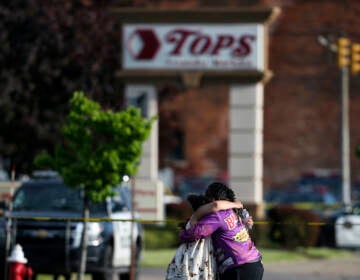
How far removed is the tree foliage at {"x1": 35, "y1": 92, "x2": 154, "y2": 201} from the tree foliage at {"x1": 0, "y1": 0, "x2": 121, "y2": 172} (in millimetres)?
16410

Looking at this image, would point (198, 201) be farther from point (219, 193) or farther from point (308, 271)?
point (308, 271)

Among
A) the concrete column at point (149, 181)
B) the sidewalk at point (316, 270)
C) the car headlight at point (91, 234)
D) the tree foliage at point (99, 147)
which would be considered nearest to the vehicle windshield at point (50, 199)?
the car headlight at point (91, 234)

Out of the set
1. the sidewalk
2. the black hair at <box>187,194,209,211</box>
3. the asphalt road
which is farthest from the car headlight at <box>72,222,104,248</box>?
the black hair at <box>187,194,209,211</box>

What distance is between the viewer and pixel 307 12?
191 ft

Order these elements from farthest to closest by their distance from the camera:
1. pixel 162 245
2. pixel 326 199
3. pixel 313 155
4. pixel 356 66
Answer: pixel 313 155, pixel 326 199, pixel 356 66, pixel 162 245

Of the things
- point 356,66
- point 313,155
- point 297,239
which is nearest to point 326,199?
point 356,66

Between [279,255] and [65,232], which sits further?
[279,255]

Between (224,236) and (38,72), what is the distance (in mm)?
24896

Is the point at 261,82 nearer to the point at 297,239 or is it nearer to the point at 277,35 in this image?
the point at 297,239

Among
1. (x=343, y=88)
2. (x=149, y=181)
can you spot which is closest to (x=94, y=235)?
(x=149, y=181)

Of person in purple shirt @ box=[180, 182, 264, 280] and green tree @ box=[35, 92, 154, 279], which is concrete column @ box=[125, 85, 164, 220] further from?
person in purple shirt @ box=[180, 182, 264, 280]

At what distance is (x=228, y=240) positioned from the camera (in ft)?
37.7

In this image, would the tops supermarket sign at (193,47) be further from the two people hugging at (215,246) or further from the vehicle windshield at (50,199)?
the two people hugging at (215,246)

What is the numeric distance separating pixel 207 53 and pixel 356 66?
20.4ft
